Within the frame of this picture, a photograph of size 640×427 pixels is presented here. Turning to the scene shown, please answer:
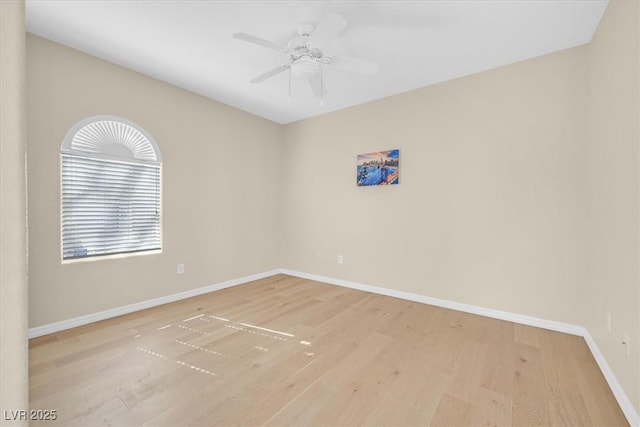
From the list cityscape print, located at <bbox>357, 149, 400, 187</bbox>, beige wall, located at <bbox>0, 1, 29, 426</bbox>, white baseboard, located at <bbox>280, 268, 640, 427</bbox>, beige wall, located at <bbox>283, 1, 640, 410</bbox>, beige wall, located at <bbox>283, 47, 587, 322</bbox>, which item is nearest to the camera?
beige wall, located at <bbox>0, 1, 29, 426</bbox>

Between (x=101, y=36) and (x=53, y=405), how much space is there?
2884 millimetres

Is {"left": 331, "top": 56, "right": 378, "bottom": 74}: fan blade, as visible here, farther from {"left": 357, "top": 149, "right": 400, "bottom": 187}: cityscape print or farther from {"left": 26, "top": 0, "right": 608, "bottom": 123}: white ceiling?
{"left": 357, "top": 149, "right": 400, "bottom": 187}: cityscape print

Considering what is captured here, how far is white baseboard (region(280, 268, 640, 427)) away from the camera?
5.29 feet

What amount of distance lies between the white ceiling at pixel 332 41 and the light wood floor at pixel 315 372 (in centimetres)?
253

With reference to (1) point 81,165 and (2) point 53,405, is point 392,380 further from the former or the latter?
(1) point 81,165

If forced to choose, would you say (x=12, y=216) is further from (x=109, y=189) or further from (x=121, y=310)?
(x=121, y=310)

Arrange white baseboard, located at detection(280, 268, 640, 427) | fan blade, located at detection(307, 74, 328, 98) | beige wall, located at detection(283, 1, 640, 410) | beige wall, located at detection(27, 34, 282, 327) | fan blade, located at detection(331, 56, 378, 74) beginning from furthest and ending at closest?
fan blade, located at detection(307, 74, 328, 98) → beige wall, located at detection(27, 34, 282, 327) → fan blade, located at detection(331, 56, 378, 74) → beige wall, located at detection(283, 1, 640, 410) → white baseboard, located at detection(280, 268, 640, 427)

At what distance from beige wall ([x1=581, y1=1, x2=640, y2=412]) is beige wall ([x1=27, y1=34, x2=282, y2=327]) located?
13.0 ft

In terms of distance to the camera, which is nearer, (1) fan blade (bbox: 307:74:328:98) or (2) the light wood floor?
(2) the light wood floor

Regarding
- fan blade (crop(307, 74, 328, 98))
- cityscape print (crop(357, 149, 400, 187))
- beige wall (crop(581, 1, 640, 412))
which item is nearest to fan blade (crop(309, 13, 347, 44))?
fan blade (crop(307, 74, 328, 98))

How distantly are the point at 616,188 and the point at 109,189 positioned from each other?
14.4 feet

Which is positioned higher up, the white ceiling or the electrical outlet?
the white ceiling

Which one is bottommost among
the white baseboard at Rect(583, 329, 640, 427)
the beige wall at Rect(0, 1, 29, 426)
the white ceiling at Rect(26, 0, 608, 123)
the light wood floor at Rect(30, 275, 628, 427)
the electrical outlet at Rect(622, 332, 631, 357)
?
the light wood floor at Rect(30, 275, 628, 427)

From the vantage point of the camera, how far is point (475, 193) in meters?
3.01
